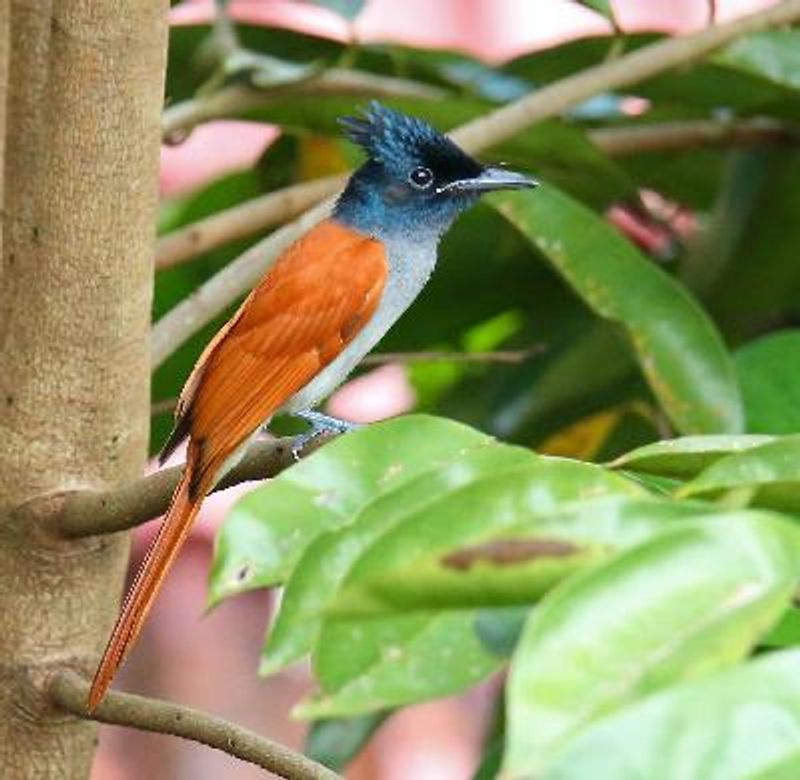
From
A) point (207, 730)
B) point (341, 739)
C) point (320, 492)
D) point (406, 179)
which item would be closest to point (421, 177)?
point (406, 179)

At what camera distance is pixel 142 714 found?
1359mm

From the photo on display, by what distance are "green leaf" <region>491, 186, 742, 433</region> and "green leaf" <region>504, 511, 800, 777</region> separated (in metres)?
1.21

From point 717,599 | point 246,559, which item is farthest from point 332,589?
point 717,599

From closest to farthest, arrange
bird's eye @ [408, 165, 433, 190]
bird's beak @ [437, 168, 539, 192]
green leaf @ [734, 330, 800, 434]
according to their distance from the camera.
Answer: bird's beak @ [437, 168, 539, 192] < green leaf @ [734, 330, 800, 434] < bird's eye @ [408, 165, 433, 190]

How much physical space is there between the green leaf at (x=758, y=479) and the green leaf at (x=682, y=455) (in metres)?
0.08

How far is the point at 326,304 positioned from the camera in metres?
2.07

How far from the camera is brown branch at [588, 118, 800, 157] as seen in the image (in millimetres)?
2451

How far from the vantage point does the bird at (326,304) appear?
5.65 feet

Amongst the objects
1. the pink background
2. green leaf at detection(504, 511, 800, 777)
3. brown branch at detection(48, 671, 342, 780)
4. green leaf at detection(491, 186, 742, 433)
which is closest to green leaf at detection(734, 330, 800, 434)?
green leaf at detection(491, 186, 742, 433)

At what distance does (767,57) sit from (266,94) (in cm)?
51

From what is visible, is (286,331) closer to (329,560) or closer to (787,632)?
(787,632)

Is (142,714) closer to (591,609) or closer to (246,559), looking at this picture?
(246,559)

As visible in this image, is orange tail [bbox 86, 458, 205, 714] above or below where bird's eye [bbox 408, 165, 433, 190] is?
below

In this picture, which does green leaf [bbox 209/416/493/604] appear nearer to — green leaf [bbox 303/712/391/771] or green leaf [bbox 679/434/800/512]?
green leaf [bbox 679/434/800/512]
